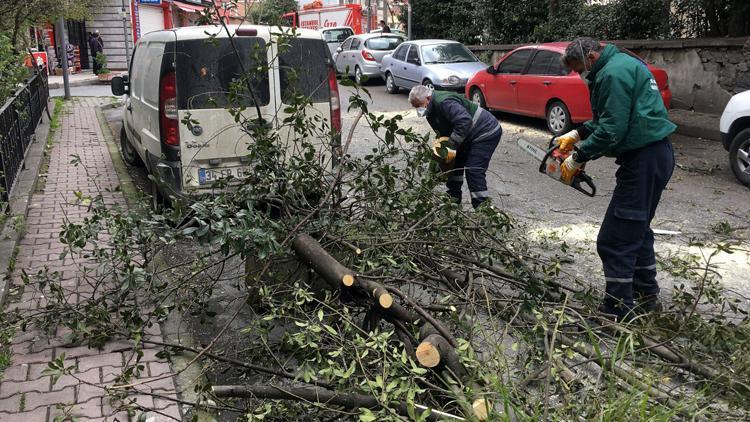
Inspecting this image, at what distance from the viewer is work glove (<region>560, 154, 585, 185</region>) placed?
4.57m

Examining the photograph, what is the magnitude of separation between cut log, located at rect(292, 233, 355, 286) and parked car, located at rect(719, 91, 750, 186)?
6685 mm

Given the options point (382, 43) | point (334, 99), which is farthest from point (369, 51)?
point (334, 99)

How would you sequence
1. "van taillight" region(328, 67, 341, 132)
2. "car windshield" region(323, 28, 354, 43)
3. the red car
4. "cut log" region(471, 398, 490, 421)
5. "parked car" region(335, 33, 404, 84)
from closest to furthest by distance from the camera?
"cut log" region(471, 398, 490, 421) < "van taillight" region(328, 67, 341, 132) < the red car < "parked car" region(335, 33, 404, 84) < "car windshield" region(323, 28, 354, 43)

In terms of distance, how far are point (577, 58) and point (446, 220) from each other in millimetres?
1468

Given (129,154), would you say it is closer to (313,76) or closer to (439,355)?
(313,76)

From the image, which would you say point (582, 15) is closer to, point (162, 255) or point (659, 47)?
point (659, 47)

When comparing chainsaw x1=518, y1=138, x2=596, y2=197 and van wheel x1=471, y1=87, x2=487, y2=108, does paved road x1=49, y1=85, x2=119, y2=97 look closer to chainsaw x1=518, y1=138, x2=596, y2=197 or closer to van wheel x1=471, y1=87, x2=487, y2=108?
van wheel x1=471, y1=87, x2=487, y2=108

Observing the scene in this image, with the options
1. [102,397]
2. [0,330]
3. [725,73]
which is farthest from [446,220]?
[725,73]

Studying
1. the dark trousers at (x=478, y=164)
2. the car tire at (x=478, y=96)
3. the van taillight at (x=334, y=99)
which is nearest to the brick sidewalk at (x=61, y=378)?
the van taillight at (x=334, y=99)

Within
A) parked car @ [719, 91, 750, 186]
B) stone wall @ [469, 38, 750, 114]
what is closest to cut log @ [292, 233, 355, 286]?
parked car @ [719, 91, 750, 186]

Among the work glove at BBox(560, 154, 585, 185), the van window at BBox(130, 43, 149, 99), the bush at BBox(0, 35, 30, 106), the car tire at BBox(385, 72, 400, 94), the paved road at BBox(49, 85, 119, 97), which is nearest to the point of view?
Answer: the work glove at BBox(560, 154, 585, 185)

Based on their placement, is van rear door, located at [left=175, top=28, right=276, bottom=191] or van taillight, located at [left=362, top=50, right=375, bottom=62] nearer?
van rear door, located at [left=175, top=28, right=276, bottom=191]

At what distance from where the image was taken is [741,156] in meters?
8.31

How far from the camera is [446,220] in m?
4.04
